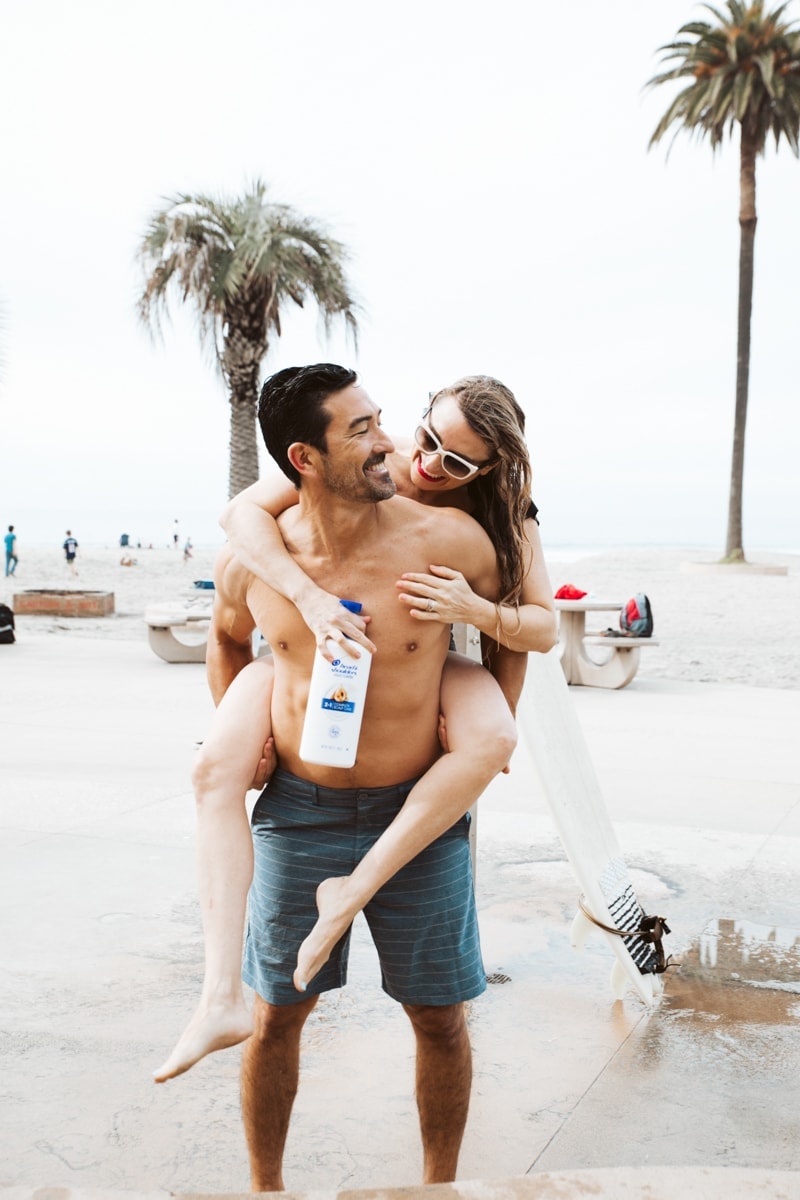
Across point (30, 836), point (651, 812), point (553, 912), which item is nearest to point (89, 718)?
point (30, 836)

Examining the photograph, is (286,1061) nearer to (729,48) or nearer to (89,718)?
(89,718)

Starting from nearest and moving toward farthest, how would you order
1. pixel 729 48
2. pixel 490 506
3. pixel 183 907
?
pixel 490 506
pixel 183 907
pixel 729 48

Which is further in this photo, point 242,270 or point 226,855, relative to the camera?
point 242,270

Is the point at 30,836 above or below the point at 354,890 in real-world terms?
below

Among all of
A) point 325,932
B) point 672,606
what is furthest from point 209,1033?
point 672,606

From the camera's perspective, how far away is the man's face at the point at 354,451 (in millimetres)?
2291

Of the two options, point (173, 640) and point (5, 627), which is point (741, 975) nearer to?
point (173, 640)

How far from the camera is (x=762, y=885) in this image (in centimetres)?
514

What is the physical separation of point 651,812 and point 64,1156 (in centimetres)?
424

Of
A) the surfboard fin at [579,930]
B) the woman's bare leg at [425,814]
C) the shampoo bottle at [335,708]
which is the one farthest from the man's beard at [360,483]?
the surfboard fin at [579,930]

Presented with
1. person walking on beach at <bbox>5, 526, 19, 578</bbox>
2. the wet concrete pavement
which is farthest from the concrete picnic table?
person walking on beach at <bbox>5, 526, 19, 578</bbox>

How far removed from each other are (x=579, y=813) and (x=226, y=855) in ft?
5.30

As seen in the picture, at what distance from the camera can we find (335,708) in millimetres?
2264

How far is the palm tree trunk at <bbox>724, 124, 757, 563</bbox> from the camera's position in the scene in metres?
34.8
